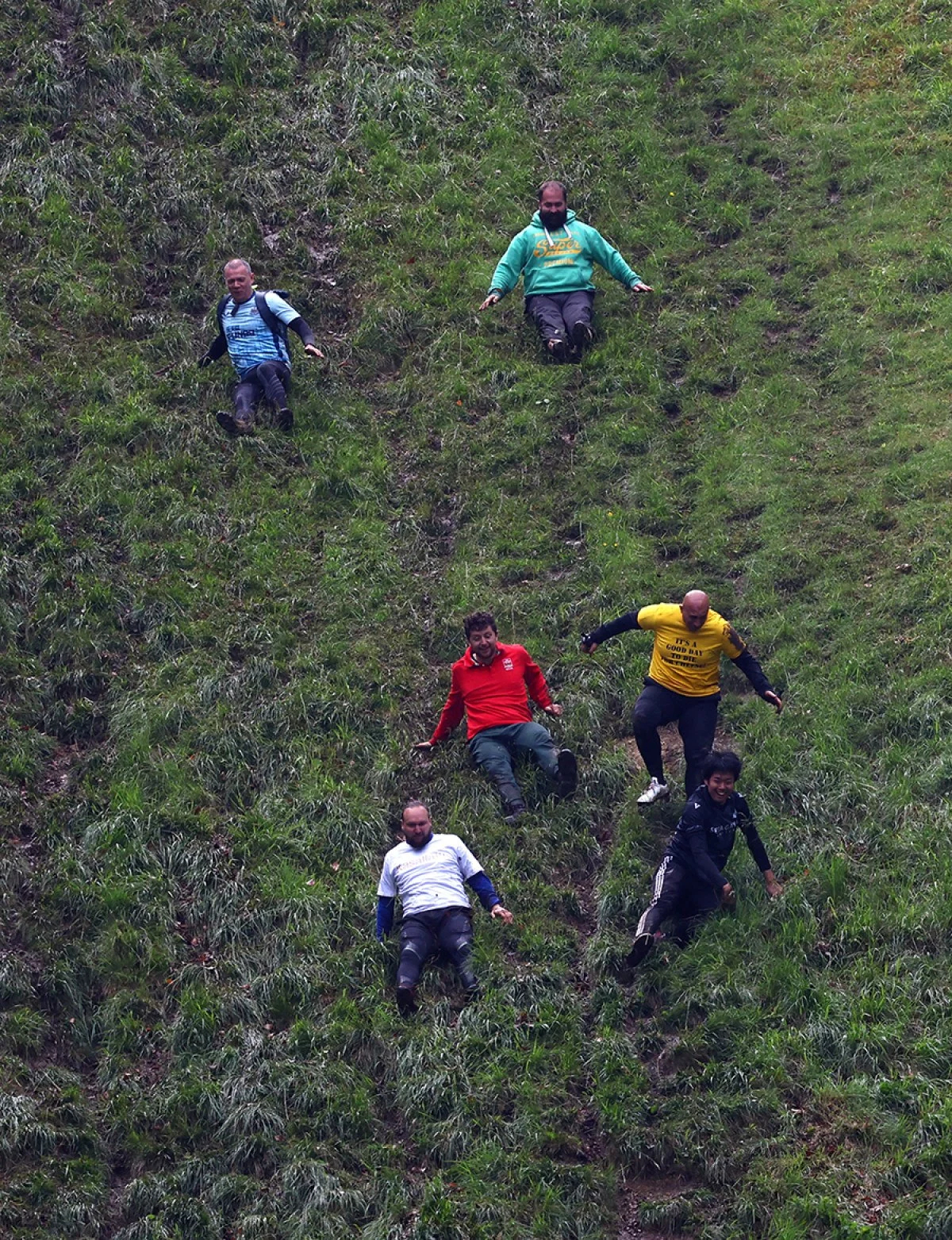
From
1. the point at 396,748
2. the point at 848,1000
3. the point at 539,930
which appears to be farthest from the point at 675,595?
the point at 848,1000

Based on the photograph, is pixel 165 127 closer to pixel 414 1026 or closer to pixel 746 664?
pixel 746 664

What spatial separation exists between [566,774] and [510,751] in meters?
0.64

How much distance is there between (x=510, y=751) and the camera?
11.6m

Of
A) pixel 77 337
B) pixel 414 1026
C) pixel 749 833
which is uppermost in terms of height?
pixel 77 337

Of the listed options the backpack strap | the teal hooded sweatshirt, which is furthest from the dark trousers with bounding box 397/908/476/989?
the teal hooded sweatshirt

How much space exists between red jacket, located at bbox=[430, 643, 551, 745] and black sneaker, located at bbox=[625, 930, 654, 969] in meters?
2.30

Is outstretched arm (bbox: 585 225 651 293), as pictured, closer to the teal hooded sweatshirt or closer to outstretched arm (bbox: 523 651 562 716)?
the teal hooded sweatshirt

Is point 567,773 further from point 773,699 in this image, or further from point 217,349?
point 217,349

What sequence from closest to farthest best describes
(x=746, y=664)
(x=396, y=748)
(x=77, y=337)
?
(x=746, y=664) < (x=396, y=748) < (x=77, y=337)

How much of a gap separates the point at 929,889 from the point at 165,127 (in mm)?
13489

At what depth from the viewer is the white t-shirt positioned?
1015 cm

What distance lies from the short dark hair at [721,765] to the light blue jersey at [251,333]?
7.20 meters

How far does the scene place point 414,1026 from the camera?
9703 mm

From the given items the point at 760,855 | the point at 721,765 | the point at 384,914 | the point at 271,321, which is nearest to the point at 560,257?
the point at 271,321
